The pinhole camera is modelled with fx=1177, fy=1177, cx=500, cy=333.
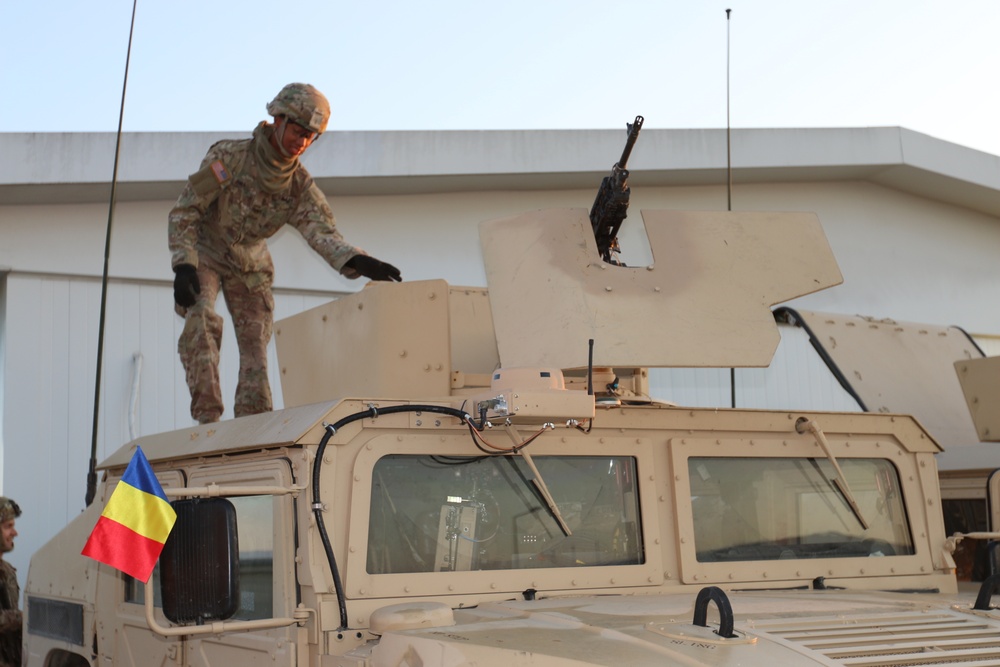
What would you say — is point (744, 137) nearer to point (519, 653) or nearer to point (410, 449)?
point (410, 449)

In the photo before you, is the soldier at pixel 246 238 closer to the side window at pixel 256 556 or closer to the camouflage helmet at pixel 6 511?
the side window at pixel 256 556

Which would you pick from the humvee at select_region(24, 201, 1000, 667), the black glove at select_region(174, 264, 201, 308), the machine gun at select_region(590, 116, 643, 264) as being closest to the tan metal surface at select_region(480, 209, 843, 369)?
the humvee at select_region(24, 201, 1000, 667)

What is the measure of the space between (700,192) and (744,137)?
0.71 m

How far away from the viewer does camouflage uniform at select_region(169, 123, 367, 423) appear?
495 centimetres

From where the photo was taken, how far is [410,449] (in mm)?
3424

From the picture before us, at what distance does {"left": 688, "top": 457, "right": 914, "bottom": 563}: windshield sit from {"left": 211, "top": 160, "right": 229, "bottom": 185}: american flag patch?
2418mm

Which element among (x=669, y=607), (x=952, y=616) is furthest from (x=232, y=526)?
(x=952, y=616)

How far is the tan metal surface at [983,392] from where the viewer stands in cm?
521

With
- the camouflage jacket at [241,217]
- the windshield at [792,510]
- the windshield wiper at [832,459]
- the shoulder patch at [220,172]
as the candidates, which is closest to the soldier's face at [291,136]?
the camouflage jacket at [241,217]

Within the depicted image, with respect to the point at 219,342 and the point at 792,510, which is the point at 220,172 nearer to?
the point at 219,342

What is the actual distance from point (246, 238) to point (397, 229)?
601 centimetres

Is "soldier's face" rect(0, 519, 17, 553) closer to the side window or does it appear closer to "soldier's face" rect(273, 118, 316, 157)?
"soldier's face" rect(273, 118, 316, 157)

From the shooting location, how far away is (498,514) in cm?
351

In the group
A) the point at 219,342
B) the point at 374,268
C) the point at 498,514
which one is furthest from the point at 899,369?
the point at 219,342
